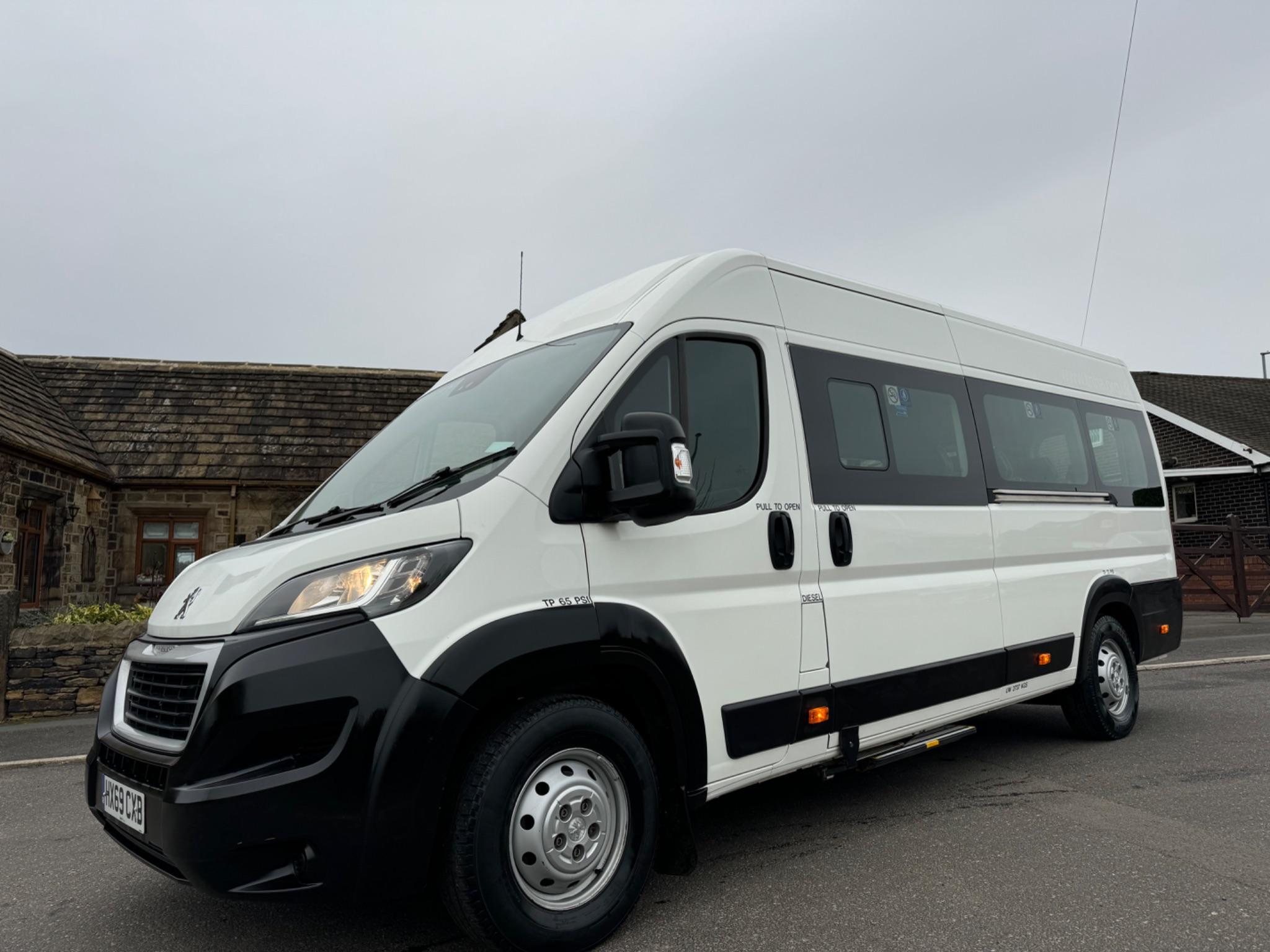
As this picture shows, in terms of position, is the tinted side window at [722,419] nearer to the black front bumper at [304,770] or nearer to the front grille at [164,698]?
the black front bumper at [304,770]

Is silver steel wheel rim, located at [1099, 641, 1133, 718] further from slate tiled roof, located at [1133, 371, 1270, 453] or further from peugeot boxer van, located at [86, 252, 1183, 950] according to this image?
slate tiled roof, located at [1133, 371, 1270, 453]

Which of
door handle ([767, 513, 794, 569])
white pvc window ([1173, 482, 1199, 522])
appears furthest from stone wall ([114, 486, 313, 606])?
white pvc window ([1173, 482, 1199, 522])

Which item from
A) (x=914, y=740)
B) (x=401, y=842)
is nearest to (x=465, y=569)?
(x=401, y=842)

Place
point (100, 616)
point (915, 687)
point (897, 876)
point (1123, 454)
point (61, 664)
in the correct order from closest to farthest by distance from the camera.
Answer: point (897, 876) → point (915, 687) → point (1123, 454) → point (61, 664) → point (100, 616)

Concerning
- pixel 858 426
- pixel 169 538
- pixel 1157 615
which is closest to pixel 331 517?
pixel 858 426

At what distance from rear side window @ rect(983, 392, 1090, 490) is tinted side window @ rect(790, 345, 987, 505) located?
29 centimetres

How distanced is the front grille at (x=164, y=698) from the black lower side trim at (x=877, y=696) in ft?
5.86

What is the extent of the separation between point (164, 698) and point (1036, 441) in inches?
186

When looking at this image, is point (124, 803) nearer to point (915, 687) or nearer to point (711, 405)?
point (711, 405)

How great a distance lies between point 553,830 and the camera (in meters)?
2.81

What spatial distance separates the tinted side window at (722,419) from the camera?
343 centimetres

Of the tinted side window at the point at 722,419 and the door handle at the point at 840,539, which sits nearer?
the tinted side window at the point at 722,419

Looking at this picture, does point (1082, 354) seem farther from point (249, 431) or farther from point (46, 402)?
point (46, 402)

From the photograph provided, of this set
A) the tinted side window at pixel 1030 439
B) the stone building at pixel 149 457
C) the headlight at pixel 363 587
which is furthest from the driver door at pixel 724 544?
the stone building at pixel 149 457
